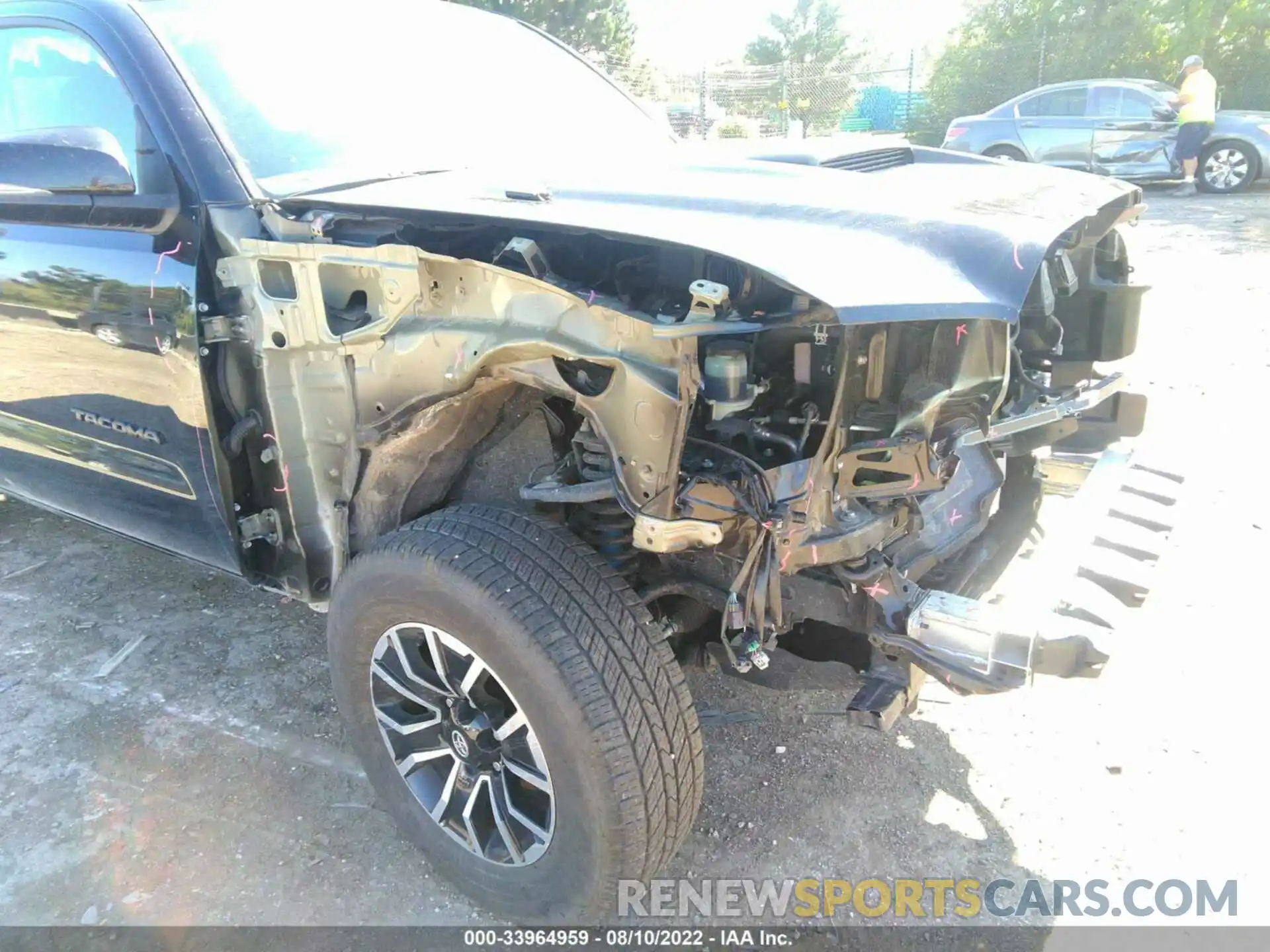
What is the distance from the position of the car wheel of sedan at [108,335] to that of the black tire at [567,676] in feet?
3.19

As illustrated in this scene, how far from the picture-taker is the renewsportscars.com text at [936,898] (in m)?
2.24

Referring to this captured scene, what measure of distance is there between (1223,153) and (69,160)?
1428 cm

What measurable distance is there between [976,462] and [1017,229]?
1035 mm

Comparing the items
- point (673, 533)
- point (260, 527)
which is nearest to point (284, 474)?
point (260, 527)

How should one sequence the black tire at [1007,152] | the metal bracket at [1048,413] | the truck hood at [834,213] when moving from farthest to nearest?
the black tire at [1007,152] < the metal bracket at [1048,413] < the truck hood at [834,213]

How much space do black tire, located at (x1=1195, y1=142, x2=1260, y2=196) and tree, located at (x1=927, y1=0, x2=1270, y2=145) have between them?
6.13 meters

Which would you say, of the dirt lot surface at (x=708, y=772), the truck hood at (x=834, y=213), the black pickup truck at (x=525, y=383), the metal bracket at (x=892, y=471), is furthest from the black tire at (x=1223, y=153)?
the metal bracket at (x=892, y=471)

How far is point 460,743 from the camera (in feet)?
7.31

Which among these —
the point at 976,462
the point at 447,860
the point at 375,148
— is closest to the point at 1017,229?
the point at 976,462

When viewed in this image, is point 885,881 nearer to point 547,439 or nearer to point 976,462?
point 976,462

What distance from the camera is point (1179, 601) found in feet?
11.0

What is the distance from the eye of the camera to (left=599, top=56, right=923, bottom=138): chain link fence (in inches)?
855

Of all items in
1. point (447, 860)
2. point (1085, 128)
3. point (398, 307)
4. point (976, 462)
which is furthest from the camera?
point (1085, 128)

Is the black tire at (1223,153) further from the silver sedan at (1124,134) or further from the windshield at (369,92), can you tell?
the windshield at (369,92)
